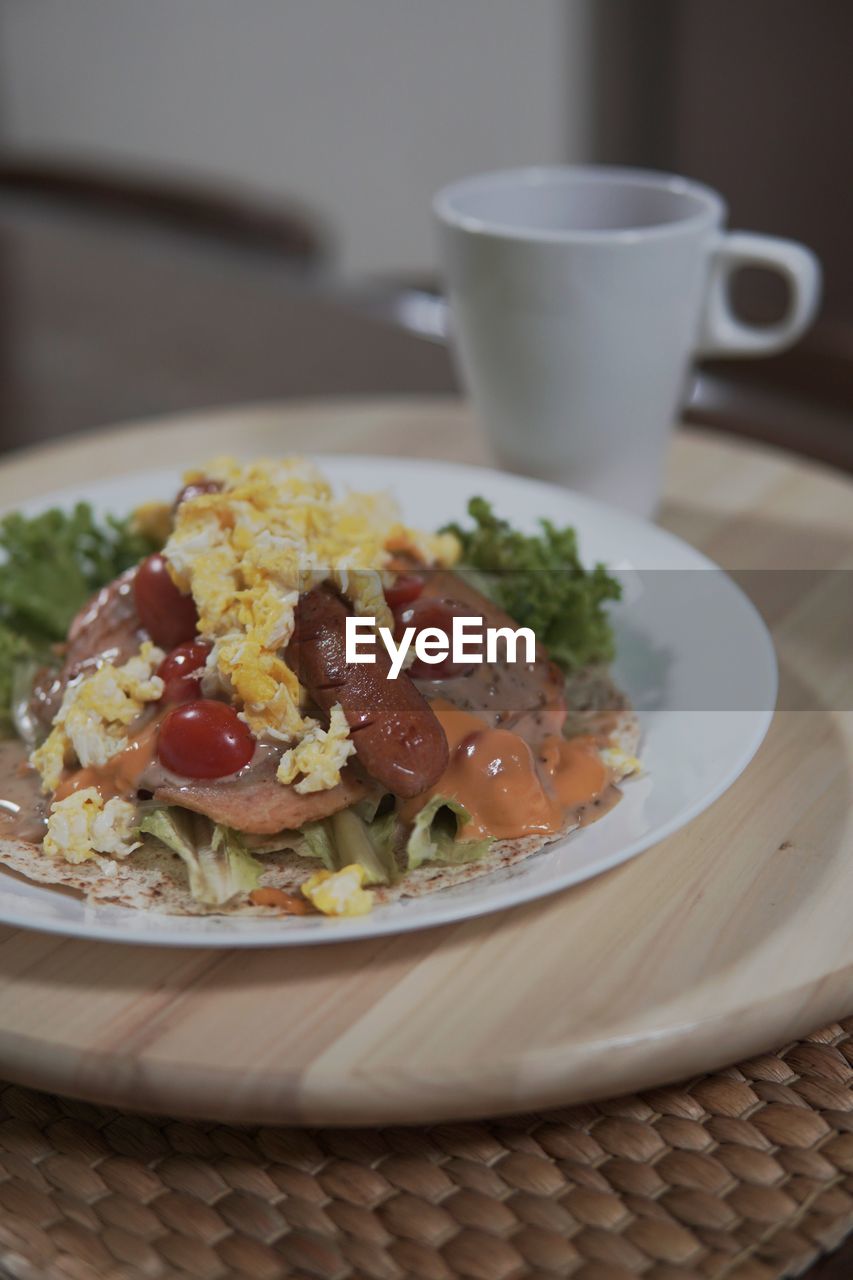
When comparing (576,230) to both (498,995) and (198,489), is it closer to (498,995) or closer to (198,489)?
(198,489)

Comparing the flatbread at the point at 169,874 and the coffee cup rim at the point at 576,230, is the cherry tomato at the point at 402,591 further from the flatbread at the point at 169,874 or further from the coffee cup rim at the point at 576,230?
the coffee cup rim at the point at 576,230

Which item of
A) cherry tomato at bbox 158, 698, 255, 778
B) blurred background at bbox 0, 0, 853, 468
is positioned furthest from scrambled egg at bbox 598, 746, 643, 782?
blurred background at bbox 0, 0, 853, 468

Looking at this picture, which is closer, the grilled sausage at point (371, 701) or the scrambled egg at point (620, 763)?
the grilled sausage at point (371, 701)

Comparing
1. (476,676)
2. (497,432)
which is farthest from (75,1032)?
(497,432)

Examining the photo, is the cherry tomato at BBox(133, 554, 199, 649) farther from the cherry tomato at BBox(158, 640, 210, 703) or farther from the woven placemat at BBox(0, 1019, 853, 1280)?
the woven placemat at BBox(0, 1019, 853, 1280)

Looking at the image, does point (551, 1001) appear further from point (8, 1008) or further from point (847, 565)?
point (847, 565)

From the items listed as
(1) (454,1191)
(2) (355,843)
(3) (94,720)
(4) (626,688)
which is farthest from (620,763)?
(3) (94,720)

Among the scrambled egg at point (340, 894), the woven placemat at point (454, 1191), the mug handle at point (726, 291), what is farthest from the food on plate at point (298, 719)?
the mug handle at point (726, 291)
